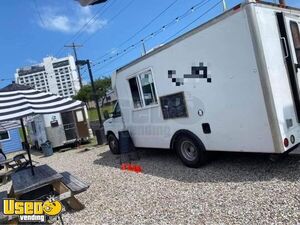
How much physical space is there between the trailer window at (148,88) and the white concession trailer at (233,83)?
0.05 metres

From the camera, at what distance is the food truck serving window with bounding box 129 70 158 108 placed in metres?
7.18

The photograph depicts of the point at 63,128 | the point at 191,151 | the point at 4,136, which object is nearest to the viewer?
the point at 191,151

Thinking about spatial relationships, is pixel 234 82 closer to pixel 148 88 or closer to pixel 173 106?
pixel 173 106

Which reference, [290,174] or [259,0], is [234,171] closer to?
[290,174]

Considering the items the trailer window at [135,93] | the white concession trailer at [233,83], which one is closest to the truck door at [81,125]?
the trailer window at [135,93]

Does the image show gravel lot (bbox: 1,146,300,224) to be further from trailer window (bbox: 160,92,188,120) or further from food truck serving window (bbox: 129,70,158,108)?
food truck serving window (bbox: 129,70,158,108)

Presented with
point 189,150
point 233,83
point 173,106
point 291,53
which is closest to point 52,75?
point 173,106

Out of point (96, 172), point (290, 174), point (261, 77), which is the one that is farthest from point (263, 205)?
point (96, 172)

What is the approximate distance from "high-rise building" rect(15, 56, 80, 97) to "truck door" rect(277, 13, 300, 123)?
39074 millimetres

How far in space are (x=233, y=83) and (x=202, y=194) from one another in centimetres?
197

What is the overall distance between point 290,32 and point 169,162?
3991 mm

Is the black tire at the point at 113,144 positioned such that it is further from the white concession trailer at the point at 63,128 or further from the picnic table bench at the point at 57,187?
the white concession trailer at the point at 63,128

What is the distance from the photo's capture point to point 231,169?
232 inches

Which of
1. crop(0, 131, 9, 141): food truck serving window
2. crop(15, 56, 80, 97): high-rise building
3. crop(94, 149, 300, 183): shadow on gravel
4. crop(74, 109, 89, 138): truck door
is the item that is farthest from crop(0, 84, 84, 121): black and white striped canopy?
crop(15, 56, 80, 97): high-rise building
